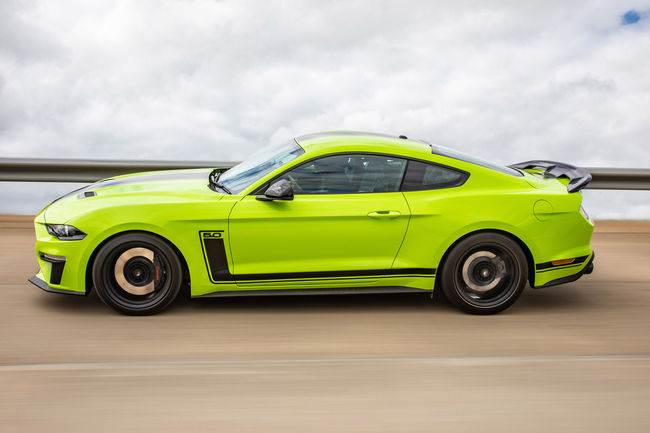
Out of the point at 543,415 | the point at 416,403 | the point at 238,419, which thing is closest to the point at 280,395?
the point at 238,419

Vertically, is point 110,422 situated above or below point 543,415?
below

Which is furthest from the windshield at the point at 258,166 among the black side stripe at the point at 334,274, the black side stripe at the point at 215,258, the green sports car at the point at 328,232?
the black side stripe at the point at 334,274

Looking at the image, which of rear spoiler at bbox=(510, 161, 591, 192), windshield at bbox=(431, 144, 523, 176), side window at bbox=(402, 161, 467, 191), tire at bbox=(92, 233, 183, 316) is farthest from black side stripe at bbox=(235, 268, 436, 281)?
rear spoiler at bbox=(510, 161, 591, 192)

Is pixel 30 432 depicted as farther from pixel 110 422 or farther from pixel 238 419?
pixel 238 419

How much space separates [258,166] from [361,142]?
2.75 ft

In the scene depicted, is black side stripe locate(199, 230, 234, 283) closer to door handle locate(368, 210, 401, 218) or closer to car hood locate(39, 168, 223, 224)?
car hood locate(39, 168, 223, 224)

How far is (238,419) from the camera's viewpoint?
11.5 ft

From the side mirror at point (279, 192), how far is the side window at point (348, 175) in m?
0.14

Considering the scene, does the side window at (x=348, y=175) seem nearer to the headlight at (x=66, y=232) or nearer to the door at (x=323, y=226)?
the door at (x=323, y=226)

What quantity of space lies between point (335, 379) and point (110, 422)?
124 cm

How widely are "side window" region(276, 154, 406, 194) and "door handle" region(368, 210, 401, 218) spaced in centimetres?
19

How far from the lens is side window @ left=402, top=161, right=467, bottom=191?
5289mm

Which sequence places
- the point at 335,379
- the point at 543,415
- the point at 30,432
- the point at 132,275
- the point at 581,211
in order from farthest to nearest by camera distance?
1. the point at 581,211
2. the point at 132,275
3. the point at 335,379
4. the point at 543,415
5. the point at 30,432

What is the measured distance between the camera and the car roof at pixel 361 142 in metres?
5.30
